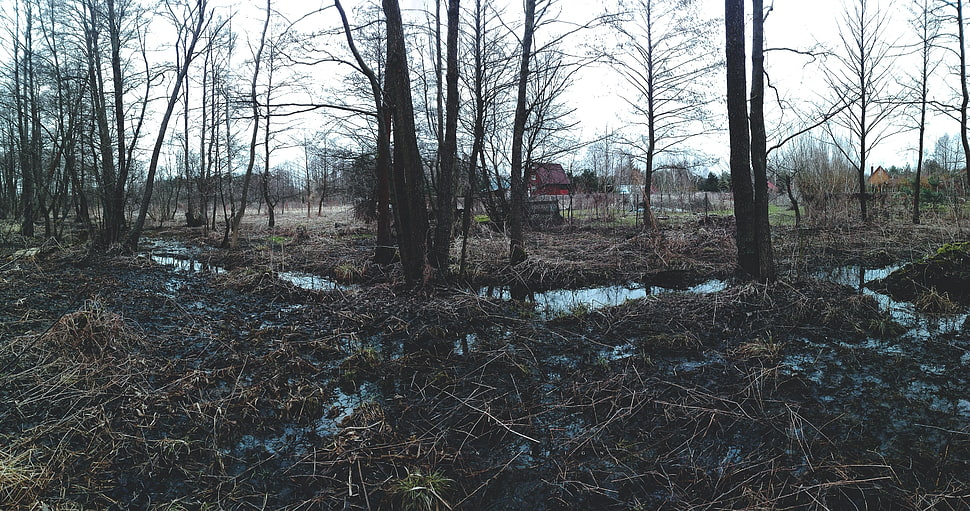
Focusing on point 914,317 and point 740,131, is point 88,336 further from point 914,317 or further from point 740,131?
→ point 914,317

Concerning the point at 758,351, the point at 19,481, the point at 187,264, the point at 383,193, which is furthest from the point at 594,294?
the point at 187,264

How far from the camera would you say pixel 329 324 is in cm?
584

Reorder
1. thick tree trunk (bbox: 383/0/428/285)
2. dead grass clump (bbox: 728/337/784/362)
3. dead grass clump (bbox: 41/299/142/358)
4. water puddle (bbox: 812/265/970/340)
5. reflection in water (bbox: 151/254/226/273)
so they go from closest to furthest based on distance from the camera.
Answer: dead grass clump (bbox: 728/337/784/362) < dead grass clump (bbox: 41/299/142/358) < water puddle (bbox: 812/265/970/340) < thick tree trunk (bbox: 383/0/428/285) < reflection in water (bbox: 151/254/226/273)

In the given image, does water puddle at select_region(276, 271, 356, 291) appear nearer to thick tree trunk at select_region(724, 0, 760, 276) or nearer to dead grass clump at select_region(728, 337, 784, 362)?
dead grass clump at select_region(728, 337, 784, 362)

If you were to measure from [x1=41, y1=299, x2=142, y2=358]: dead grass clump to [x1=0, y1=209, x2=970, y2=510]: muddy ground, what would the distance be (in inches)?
0.8

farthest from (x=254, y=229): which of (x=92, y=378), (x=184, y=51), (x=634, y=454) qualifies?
(x=634, y=454)

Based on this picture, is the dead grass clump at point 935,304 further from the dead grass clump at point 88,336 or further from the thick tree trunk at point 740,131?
the dead grass clump at point 88,336

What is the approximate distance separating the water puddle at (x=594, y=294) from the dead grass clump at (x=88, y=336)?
4344mm

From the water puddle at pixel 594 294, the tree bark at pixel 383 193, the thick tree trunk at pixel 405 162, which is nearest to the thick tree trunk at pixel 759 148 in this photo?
the water puddle at pixel 594 294

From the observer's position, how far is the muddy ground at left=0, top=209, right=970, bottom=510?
265 centimetres

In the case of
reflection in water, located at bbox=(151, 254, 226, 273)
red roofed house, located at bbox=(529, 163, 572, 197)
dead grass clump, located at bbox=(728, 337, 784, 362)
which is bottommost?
dead grass clump, located at bbox=(728, 337, 784, 362)

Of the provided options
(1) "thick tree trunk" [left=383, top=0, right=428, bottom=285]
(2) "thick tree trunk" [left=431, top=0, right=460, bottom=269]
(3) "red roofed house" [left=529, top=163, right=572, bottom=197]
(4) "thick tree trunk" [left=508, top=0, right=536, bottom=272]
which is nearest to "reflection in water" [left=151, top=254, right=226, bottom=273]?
(1) "thick tree trunk" [left=383, top=0, right=428, bottom=285]

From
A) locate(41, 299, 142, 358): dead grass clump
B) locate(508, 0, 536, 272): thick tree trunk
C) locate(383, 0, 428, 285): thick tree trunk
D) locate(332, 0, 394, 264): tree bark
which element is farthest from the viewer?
locate(508, 0, 536, 272): thick tree trunk

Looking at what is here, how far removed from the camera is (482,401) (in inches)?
145
